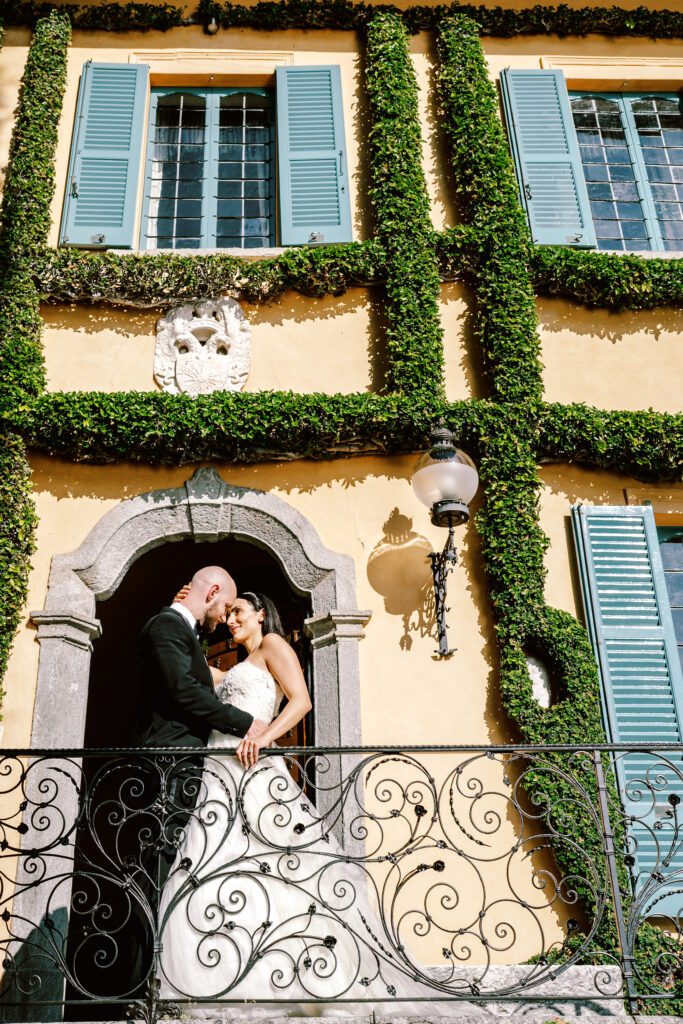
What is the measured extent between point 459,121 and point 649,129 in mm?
1730

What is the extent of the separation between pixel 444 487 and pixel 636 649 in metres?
1.59

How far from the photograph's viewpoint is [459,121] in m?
8.45

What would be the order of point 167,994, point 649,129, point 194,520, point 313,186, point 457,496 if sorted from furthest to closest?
point 649,129 → point 313,186 → point 194,520 → point 457,496 → point 167,994

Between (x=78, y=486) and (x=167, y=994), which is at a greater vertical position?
(x=78, y=486)

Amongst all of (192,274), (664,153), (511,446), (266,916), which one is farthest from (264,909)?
(664,153)

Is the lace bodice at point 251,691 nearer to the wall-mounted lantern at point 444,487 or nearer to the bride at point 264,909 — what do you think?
the bride at point 264,909

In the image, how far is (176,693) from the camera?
5.32 m

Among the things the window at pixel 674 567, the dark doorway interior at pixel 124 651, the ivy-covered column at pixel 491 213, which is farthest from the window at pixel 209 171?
the window at pixel 674 567

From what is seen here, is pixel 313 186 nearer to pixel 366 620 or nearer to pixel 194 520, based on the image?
pixel 194 520

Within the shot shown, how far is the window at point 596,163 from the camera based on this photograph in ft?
27.4

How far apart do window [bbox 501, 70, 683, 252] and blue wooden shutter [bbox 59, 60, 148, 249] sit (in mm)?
2901

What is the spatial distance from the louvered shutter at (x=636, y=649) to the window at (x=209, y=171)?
11.2ft

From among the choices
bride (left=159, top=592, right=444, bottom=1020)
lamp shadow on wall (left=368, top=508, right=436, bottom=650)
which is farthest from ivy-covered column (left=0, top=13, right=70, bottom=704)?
lamp shadow on wall (left=368, top=508, right=436, bottom=650)

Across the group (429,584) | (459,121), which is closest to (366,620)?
(429,584)
